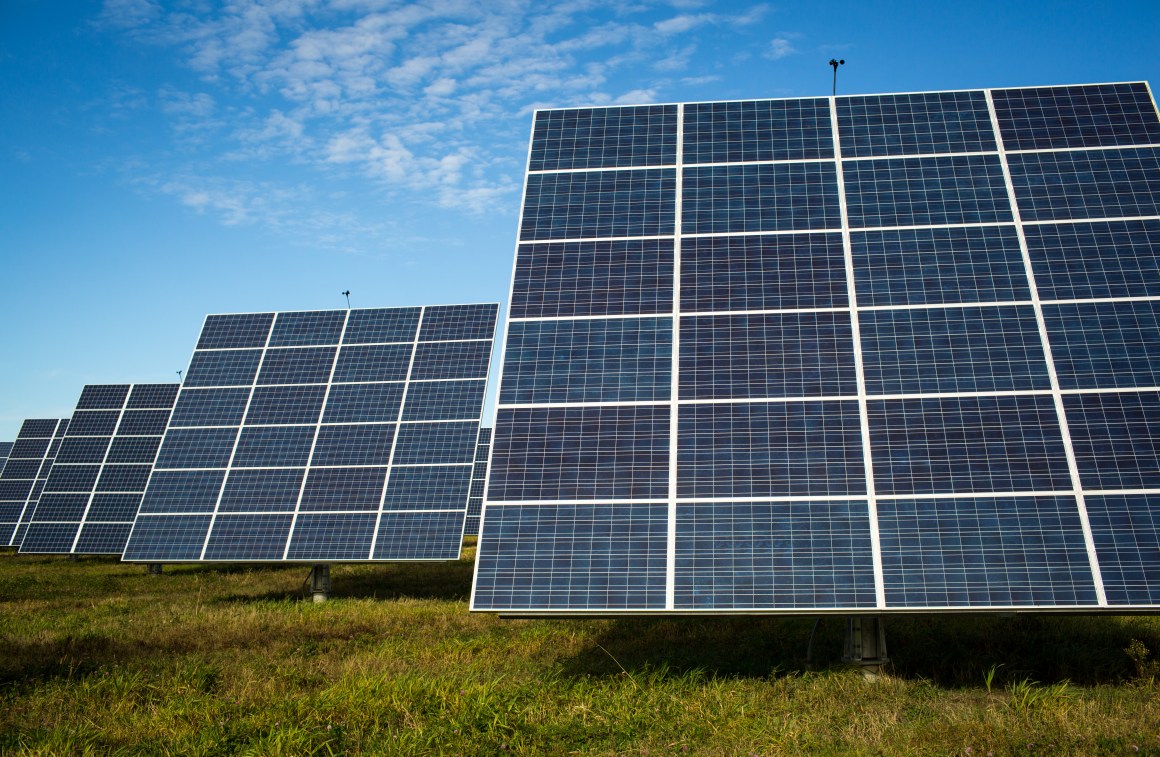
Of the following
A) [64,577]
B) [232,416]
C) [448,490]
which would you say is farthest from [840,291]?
[64,577]

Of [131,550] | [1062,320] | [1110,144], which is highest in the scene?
[1110,144]

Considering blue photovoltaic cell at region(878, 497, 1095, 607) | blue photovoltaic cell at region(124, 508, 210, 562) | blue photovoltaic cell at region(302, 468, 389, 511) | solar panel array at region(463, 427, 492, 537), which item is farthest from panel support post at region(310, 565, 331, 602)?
blue photovoltaic cell at region(878, 497, 1095, 607)

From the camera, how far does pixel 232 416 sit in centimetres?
2145

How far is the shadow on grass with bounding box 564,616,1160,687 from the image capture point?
1067 centimetres

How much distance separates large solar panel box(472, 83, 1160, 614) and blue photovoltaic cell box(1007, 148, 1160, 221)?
0.13ft

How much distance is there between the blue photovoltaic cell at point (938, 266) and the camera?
10688 millimetres

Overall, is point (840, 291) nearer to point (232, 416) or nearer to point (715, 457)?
point (715, 457)

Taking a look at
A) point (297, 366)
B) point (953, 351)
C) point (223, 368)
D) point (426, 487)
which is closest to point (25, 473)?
point (223, 368)

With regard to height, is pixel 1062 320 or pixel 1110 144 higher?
pixel 1110 144

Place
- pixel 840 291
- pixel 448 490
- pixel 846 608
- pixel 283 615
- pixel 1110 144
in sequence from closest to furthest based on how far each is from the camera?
pixel 846 608 < pixel 840 291 < pixel 1110 144 < pixel 283 615 < pixel 448 490

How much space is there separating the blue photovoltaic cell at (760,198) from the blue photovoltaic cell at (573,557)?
4699mm

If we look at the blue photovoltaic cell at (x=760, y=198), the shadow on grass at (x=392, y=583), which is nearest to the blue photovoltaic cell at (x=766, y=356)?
the blue photovoltaic cell at (x=760, y=198)

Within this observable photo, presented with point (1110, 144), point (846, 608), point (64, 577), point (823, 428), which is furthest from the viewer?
point (64, 577)

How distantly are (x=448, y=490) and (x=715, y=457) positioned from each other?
10.4m
